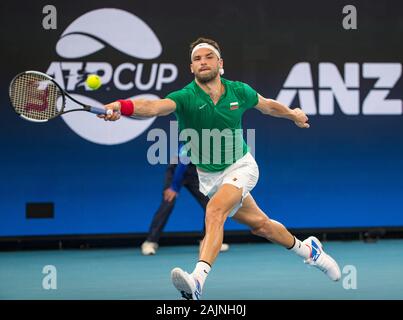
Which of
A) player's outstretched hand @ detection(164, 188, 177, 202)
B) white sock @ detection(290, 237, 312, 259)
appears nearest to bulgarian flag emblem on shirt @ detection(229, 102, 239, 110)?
white sock @ detection(290, 237, 312, 259)

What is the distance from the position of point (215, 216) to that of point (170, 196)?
3247 mm

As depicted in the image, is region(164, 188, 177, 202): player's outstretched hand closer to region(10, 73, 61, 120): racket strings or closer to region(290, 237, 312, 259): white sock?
region(290, 237, 312, 259): white sock

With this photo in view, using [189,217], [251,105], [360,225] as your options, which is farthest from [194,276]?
[360,225]

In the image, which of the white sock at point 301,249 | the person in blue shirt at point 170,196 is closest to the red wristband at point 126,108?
the white sock at point 301,249

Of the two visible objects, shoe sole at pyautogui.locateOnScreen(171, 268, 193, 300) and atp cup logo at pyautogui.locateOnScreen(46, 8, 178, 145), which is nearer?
shoe sole at pyautogui.locateOnScreen(171, 268, 193, 300)

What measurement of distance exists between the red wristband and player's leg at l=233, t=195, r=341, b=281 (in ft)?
4.00

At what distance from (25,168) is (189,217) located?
1.76 m

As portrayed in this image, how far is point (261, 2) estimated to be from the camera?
34.5 ft

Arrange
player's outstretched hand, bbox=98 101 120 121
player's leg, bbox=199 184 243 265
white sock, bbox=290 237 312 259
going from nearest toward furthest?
player's outstretched hand, bbox=98 101 120 121 → player's leg, bbox=199 184 243 265 → white sock, bbox=290 237 312 259

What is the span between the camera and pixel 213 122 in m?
7.01

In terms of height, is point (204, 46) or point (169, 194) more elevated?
point (204, 46)

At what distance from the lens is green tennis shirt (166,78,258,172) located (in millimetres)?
6938

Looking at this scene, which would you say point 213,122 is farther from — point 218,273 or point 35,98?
point 218,273

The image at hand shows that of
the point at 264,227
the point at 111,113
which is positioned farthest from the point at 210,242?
the point at 111,113
